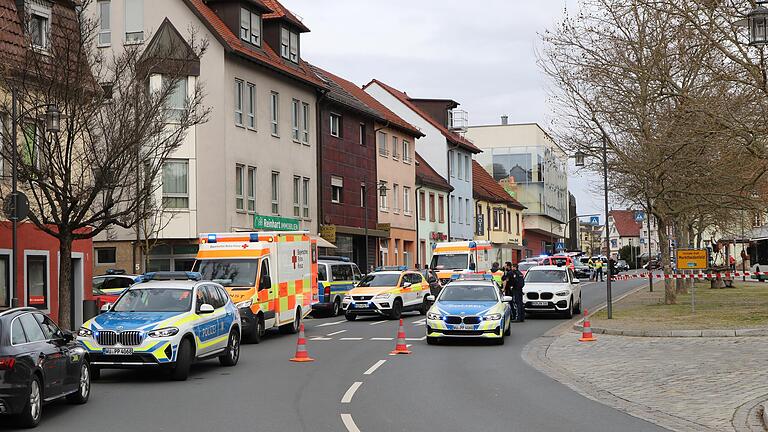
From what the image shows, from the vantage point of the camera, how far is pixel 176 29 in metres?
40.2

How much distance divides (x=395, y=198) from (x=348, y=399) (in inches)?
1861

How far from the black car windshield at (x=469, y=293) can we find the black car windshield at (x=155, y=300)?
27.9 ft

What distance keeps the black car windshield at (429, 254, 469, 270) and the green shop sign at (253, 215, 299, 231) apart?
7.17m

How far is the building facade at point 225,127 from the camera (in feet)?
131

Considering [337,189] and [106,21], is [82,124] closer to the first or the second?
[106,21]

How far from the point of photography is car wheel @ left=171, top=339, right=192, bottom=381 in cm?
1623

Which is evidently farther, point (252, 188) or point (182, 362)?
point (252, 188)

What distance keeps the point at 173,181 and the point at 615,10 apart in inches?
812

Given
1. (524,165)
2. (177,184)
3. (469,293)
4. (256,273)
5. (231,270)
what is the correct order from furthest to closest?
(524,165) → (177,184) → (231,270) → (256,273) → (469,293)

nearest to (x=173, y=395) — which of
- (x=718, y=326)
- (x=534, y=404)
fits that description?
(x=534, y=404)

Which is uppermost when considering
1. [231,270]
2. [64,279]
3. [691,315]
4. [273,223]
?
[273,223]

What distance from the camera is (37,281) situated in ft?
90.0

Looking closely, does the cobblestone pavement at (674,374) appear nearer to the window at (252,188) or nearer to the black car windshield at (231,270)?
the black car windshield at (231,270)

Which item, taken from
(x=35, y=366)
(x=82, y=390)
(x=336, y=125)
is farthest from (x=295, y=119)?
(x=35, y=366)
